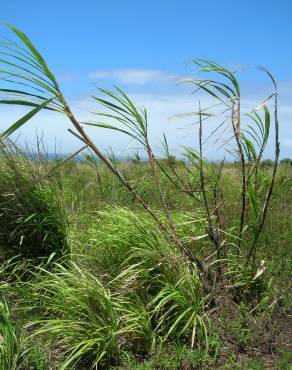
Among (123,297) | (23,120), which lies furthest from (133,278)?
(23,120)

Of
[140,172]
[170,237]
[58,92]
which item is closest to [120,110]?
[58,92]

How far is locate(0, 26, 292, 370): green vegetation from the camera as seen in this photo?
311 cm

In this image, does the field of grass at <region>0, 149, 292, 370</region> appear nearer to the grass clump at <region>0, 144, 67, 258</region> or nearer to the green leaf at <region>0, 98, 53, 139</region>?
the grass clump at <region>0, 144, 67, 258</region>

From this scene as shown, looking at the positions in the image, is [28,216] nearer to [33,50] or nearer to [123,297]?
[123,297]

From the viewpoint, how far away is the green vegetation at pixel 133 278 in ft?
10.2

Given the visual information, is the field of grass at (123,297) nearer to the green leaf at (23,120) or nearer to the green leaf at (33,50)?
the green leaf at (23,120)

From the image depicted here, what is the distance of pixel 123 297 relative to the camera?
11.1 ft

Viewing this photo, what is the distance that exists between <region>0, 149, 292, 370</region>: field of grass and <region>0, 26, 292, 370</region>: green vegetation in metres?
0.01

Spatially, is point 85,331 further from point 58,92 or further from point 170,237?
point 58,92

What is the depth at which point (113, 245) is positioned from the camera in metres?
3.92

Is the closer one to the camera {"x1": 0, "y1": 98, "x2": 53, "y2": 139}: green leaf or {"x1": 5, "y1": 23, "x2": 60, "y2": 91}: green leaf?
{"x1": 0, "y1": 98, "x2": 53, "y2": 139}: green leaf

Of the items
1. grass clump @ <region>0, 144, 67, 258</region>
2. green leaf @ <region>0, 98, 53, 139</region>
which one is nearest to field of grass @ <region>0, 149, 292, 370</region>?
grass clump @ <region>0, 144, 67, 258</region>

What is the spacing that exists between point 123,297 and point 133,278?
0.71ft

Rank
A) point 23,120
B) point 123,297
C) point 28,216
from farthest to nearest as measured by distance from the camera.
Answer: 1. point 28,216
2. point 123,297
3. point 23,120
